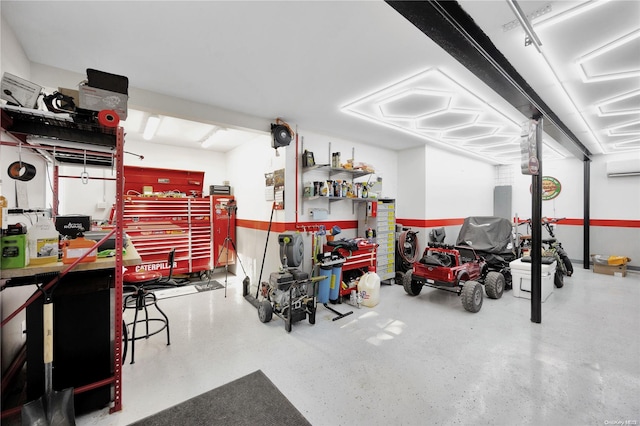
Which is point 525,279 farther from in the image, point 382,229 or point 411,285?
point 382,229

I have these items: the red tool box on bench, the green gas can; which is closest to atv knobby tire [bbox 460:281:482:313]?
the red tool box on bench

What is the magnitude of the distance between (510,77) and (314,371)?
3.35m

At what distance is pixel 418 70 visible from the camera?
2.65m

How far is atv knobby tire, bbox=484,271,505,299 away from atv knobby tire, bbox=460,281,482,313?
63 cm

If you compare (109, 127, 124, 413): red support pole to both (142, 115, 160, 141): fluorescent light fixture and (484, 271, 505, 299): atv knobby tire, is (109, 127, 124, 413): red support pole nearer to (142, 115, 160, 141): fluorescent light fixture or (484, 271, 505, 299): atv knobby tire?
(142, 115, 160, 141): fluorescent light fixture

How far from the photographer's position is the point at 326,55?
2.40m

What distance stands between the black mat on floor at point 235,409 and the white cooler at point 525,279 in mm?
4082

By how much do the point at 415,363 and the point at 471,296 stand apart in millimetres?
1604

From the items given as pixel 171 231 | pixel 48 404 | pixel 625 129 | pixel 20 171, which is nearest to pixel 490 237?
pixel 625 129

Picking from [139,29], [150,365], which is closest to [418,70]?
[139,29]

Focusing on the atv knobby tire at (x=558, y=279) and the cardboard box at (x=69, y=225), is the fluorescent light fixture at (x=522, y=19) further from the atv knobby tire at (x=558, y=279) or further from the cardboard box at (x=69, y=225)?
the atv knobby tire at (x=558, y=279)

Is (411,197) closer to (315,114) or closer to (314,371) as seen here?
(315,114)

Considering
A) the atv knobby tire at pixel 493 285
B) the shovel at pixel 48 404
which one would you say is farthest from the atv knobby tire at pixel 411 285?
the shovel at pixel 48 404

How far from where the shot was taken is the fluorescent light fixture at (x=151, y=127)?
158 inches
